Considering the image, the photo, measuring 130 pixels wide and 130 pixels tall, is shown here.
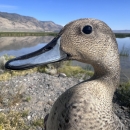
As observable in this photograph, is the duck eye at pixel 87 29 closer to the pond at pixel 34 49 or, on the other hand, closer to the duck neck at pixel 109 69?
the duck neck at pixel 109 69

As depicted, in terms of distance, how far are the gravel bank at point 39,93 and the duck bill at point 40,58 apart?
2.75 metres

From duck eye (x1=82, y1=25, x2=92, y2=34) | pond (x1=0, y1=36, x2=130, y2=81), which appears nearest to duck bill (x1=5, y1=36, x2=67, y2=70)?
duck eye (x1=82, y1=25, x2=92, y2=34)

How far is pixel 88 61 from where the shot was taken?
151 cm

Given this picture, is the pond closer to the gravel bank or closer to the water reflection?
the water reflection

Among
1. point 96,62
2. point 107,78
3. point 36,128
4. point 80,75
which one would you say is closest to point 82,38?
A: point 96,62

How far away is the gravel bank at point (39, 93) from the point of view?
4486 millimetres

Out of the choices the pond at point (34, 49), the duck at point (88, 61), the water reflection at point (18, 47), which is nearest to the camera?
the duck at point (88, 61)

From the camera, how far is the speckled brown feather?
136cm

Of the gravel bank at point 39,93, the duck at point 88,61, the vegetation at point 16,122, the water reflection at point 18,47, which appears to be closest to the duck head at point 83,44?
the duck at point 88,61

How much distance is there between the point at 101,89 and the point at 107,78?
115 mm

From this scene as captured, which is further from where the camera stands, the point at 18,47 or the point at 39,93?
the point at 18,47

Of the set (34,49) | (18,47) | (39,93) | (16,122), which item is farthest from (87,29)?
(18,47)

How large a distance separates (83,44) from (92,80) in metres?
0.30

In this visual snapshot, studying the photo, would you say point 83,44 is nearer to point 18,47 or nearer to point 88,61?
point 88,61
